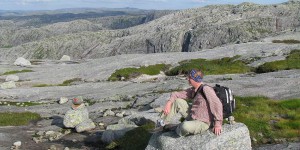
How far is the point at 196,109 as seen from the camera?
58.2ft

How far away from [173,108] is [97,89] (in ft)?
148

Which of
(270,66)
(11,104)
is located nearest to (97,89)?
(11,104)

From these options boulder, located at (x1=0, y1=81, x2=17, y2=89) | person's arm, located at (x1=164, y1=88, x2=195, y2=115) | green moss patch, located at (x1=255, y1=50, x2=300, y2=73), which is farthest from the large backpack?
boulder, located at (x1=0, y1=81, x2=17, y2=89)

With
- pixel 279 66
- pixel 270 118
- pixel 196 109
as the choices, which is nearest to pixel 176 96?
pixel 196 109

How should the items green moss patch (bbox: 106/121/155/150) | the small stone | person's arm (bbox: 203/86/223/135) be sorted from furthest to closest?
the small stone → green moss patch (bbox: 106/121/155/150) → person's arm (bbox: 203/86/223/135)

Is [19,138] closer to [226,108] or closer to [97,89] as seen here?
[226,108]

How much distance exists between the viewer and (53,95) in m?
60.1

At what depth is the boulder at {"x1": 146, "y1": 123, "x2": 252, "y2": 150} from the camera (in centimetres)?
1786

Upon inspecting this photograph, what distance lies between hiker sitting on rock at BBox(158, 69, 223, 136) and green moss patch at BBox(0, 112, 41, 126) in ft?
78.2

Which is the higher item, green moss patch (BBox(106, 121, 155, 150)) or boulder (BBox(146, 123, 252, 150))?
boulder (BBox(146, 123, 252, 150))

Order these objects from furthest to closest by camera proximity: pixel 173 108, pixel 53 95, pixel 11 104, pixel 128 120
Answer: pixel 53 95, pixel 11 104, pixel 128 120, pixel 173 108

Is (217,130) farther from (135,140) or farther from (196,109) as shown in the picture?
(135,140)

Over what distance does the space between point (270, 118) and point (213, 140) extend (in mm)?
10317

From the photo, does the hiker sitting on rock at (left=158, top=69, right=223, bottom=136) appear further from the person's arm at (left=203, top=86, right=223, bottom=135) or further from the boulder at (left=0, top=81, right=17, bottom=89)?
the boulder at (left=0, top=81, right=17, bottom=89)
